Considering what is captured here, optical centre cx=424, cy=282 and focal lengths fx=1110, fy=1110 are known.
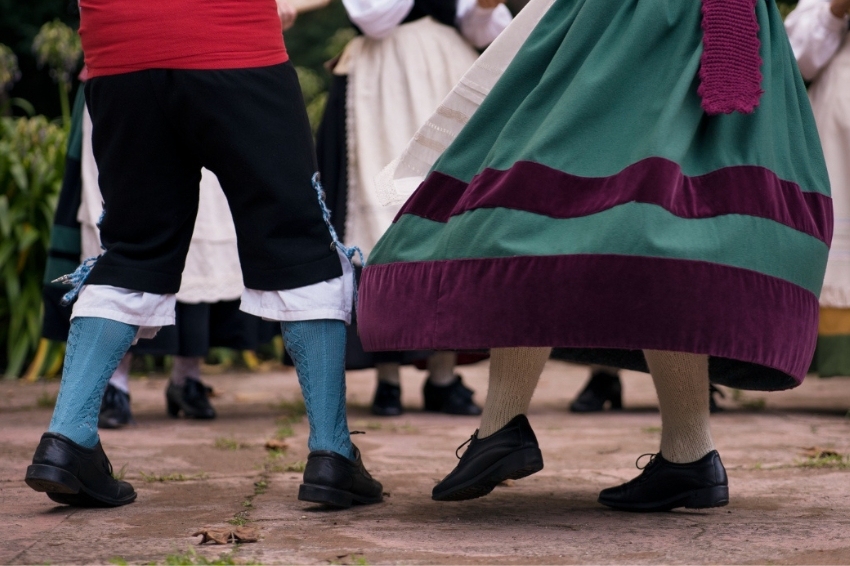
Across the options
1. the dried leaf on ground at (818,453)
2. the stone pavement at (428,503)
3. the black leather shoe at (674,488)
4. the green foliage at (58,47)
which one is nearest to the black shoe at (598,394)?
the stone pavement at (428,503)

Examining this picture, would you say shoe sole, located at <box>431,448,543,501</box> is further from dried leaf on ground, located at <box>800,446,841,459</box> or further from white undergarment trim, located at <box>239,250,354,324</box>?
dried leaf on ground, located at <box>800,446,841,459</box>

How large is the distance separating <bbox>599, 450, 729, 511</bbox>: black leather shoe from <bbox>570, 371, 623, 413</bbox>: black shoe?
195cm

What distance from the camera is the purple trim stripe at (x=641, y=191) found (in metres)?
1.92

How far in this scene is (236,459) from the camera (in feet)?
9.96

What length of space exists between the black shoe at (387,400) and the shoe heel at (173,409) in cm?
73

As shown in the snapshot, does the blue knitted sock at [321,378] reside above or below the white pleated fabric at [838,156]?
below

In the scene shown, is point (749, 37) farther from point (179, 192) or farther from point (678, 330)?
point (179, 192)

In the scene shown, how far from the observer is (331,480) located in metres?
2.24

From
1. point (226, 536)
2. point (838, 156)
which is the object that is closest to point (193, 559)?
point (226, 536)

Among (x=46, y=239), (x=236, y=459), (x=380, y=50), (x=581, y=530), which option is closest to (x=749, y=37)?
(x=581, y=530)

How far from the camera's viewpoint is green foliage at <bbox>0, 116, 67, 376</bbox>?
543 centimetres

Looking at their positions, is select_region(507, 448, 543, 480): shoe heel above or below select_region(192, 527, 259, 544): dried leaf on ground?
above

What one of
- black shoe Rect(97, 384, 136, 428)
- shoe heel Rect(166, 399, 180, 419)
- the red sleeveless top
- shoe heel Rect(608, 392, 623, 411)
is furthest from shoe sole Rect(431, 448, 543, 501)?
shoe heel Rect(608, 392, 623, 411)

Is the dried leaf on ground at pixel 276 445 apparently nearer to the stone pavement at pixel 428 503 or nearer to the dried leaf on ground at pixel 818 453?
the stone pavement at pixel 428 503
